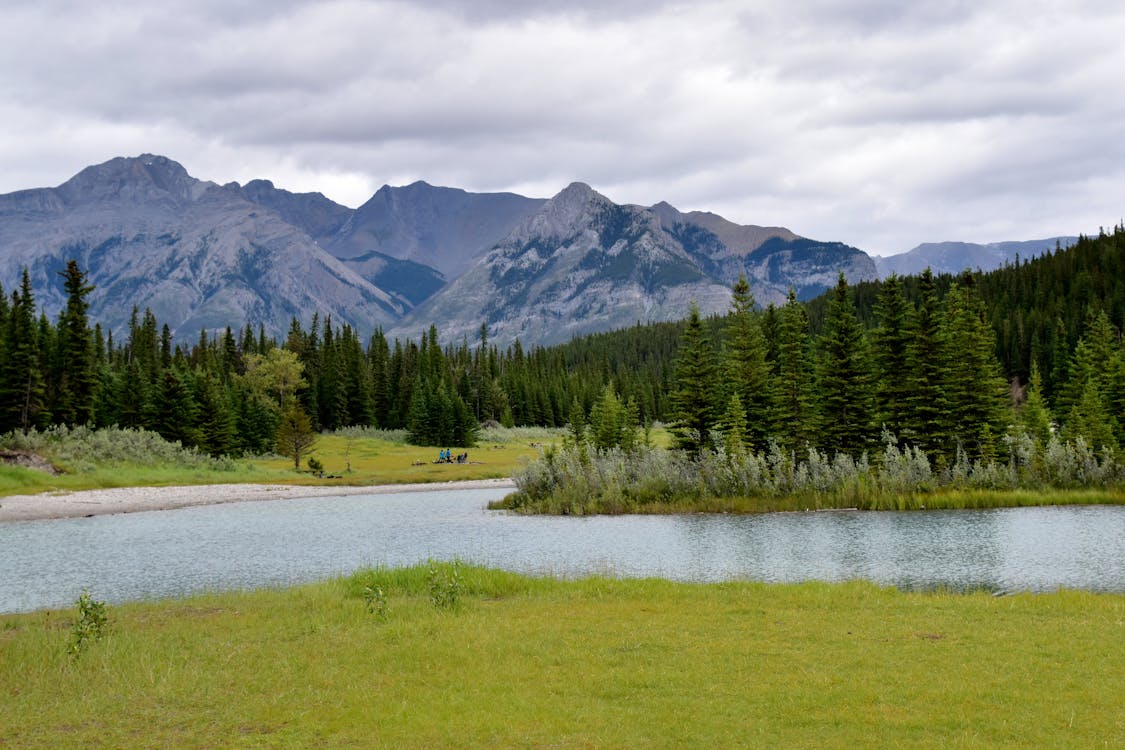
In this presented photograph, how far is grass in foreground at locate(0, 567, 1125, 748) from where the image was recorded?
39.4ft

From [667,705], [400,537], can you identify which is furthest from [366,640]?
[400,537]

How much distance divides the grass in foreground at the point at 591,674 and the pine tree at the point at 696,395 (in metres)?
42.6

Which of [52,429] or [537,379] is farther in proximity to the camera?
[537,379]

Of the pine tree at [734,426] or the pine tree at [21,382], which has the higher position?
the pine tree at [21,382]

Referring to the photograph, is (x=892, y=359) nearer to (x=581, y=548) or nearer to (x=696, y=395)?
(x=696, y=395)

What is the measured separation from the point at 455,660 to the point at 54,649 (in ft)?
28.4

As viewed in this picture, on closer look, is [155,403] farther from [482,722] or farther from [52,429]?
[482,722]

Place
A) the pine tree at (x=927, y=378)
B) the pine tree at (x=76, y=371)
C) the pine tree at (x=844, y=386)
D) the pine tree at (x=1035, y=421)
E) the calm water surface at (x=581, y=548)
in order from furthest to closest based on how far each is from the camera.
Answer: the pine tree at (x=76, y=371) < the pine tree at (x=1035, y=421) < the pine tree at (x=844, y=386) < the pine tree at (x=927, y=378) < the calm water surface at (x=581, y=548)

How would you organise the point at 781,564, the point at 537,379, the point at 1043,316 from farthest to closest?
the point at 537,379
the point at 1043,316
the point at 781,564

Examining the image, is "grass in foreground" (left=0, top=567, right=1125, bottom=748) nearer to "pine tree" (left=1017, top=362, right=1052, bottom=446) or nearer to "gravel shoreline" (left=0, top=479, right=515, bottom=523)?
"gravel shoreline" (left=0, top=479, right=515, bottom=523)

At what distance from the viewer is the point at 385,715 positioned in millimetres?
12938

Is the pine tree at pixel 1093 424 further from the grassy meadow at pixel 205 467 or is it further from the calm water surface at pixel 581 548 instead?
the grassy meadow at pixel 205 467

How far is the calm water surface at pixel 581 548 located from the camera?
97.9ft

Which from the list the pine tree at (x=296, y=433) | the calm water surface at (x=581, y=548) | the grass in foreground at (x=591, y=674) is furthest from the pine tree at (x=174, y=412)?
the grass in foreground at (x=591, y=674)
